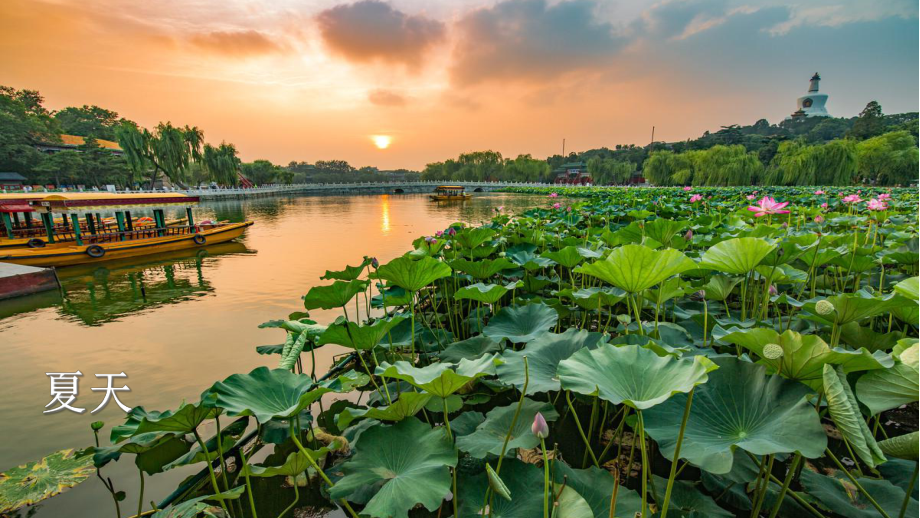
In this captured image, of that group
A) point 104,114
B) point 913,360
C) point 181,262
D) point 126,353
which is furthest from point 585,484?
point 104,114

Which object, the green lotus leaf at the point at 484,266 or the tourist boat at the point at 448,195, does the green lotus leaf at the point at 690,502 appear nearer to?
the green lotus leaf at the point at 484,266

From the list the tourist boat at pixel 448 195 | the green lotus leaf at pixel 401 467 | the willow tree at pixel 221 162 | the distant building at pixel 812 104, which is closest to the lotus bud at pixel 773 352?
the green lotus leaf at pixel 401 467

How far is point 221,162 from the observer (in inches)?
1284

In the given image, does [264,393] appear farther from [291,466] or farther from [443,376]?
[443,376]

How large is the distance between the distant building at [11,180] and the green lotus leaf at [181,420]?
4572 centimetres

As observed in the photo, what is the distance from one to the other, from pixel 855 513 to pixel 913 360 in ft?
1.35

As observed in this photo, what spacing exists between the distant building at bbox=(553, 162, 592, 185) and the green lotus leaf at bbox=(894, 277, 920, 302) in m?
58.1

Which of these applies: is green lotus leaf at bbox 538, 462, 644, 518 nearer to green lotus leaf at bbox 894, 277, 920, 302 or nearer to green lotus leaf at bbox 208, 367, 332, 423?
green lotus leaf at bbox 208, 367, 332, 423

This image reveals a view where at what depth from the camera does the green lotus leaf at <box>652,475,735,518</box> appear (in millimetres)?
982

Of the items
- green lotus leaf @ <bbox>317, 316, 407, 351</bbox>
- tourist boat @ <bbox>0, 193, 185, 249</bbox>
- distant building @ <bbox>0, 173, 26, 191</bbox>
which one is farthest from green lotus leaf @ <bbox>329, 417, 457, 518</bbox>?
distant building @ <bbox>0, 173, 26, 191</bbox>

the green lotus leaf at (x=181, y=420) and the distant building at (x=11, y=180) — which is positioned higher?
the distant building at (x=11, y=180)

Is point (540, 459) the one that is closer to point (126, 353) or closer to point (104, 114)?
point (126, 353)

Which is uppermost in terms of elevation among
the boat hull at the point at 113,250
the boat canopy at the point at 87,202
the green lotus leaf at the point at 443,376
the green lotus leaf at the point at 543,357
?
the boat canopy at the point at 87,202

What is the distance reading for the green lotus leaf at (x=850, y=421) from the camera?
642 millimetres
